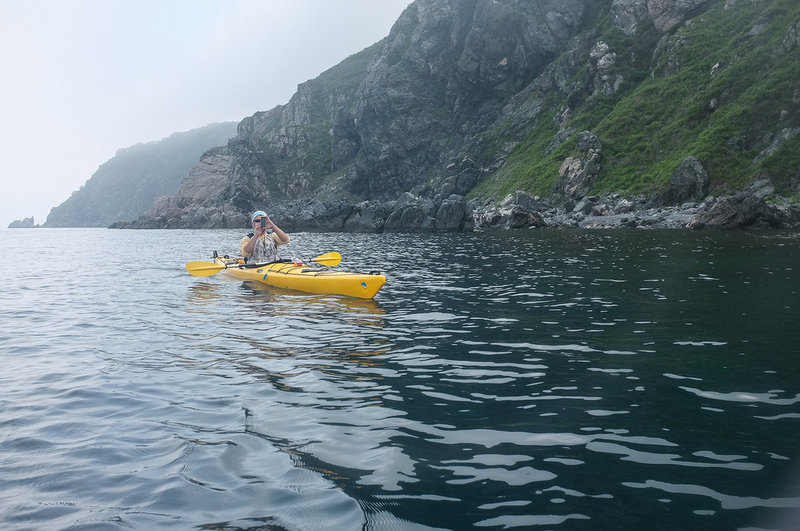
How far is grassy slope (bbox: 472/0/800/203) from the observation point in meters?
47.8

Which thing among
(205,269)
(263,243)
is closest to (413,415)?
(263,243)

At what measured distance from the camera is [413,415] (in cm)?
620

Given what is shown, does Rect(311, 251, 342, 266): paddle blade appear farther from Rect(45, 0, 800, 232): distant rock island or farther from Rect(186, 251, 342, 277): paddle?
Rect(45, 0, 800, 232): distant rock island

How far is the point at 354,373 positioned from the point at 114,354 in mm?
4947

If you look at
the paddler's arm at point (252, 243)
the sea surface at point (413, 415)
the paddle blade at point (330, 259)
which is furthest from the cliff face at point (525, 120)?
the sea surface at point (413, 415)

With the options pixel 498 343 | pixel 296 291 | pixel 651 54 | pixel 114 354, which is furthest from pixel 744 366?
pixel 651 54

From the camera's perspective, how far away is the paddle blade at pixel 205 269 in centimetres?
2089

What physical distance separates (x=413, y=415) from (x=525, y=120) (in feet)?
320

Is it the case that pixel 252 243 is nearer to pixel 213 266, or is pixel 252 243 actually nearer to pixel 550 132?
pixel 213 266

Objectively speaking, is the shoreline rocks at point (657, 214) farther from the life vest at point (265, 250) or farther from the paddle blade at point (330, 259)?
the life vest at point (265, 250)

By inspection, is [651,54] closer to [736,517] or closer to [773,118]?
[773,118]

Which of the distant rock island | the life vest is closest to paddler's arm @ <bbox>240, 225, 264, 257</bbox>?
the life vest

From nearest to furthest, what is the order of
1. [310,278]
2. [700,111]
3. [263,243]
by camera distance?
[310,278]
[263,243]
[700,111]

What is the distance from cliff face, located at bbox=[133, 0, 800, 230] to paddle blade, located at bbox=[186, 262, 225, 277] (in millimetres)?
34788
